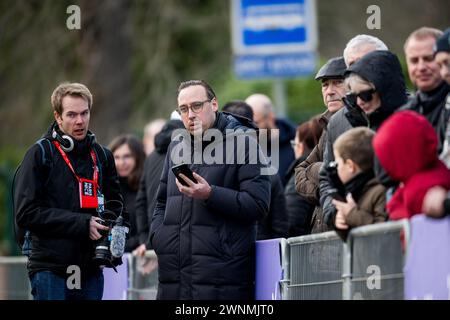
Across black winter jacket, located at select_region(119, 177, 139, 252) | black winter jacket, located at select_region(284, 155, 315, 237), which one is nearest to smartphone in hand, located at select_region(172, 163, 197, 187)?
black winter jacket, located at select_region(284, 155, 315, 237)

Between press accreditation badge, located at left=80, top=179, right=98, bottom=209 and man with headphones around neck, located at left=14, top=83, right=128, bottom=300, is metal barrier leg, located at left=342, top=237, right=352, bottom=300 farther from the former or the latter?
press accreditation badge, located at left=80, top=179, right=98, bottom=209

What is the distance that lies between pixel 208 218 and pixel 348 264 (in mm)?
1585

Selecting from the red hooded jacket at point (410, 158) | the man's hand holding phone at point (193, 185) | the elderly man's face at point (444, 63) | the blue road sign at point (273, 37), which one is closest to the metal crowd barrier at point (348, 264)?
the red hooded jacket at point (410, 158)

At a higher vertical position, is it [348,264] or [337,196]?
[337,196]

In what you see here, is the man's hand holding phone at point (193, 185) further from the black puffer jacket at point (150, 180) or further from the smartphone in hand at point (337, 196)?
the black puffer jacket at point (150, 180)

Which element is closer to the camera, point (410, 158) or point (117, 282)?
point (410, 158)

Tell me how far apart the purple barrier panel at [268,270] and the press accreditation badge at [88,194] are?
1.15 m

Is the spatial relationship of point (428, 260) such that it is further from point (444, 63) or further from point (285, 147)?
point (285, 147)

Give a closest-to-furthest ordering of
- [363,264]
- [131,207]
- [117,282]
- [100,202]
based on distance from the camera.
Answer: [363,264]
[100,202]
[117,282]
[131,207]

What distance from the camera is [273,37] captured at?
16.7 m

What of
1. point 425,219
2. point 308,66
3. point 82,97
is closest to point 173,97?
point 308,66

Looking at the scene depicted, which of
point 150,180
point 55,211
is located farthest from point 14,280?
point 55,211
